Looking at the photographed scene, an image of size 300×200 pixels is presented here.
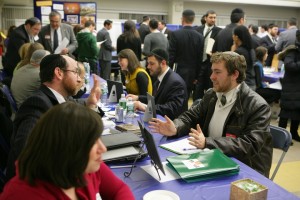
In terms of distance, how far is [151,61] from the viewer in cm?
322

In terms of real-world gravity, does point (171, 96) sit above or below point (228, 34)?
below

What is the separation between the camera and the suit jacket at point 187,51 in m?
4.70

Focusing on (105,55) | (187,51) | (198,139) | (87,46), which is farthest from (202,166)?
(105,55)

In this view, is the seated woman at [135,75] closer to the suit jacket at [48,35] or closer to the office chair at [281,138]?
the office chair at [281,138]

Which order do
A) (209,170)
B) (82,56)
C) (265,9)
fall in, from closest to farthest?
1. (209,170)
2. (82,56)
3. (265,9)

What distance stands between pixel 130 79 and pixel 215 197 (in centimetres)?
238

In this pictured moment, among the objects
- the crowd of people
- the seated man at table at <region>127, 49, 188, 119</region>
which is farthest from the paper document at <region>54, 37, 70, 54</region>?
the seated man at table at <region>127, 49, 188, 119</region>

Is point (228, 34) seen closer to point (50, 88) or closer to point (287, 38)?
point (287, 38)

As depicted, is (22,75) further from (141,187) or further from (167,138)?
(141,187)

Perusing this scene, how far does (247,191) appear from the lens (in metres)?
1.36

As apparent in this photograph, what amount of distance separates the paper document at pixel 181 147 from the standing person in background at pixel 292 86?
2496 mm

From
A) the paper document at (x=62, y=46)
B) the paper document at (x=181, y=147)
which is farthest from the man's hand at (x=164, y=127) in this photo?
the paper document at (x=62, y=46)

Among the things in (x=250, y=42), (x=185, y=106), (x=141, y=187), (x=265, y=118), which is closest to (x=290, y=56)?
(x=250, y=42)

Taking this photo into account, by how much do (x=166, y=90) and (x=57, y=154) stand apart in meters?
2.17
